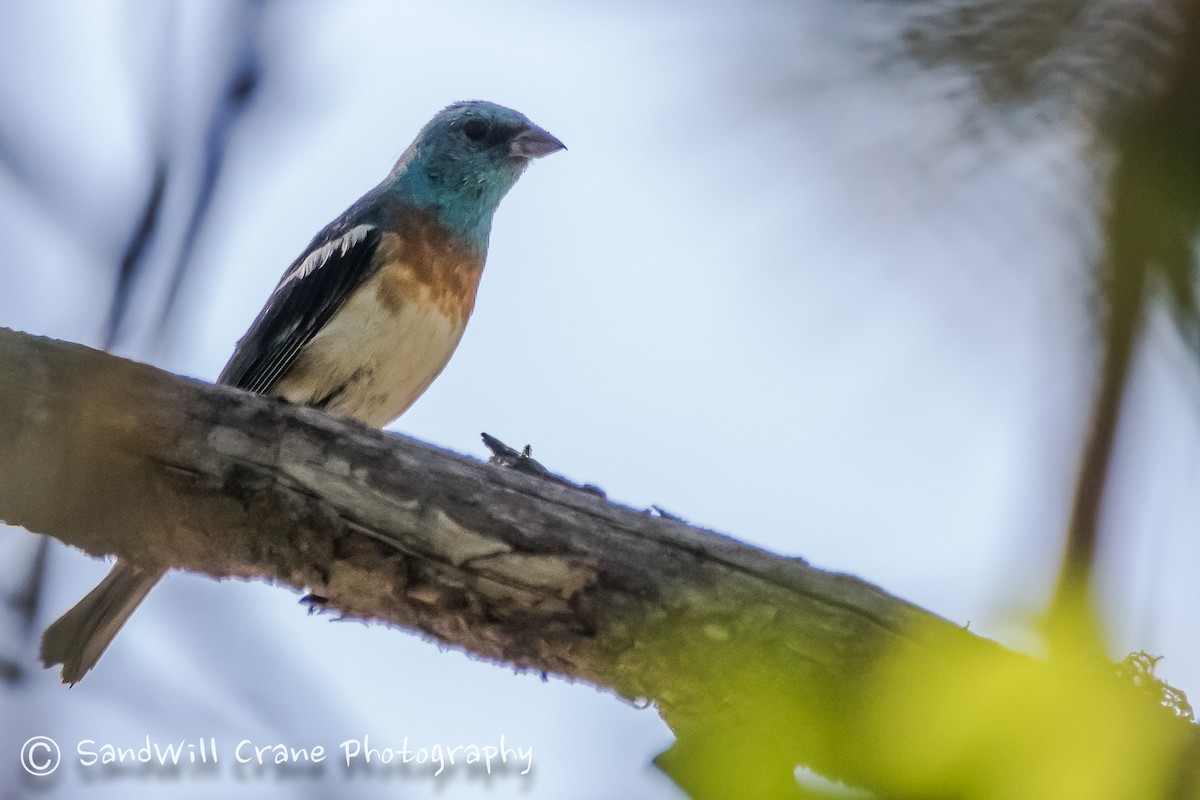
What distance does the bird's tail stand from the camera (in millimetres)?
3537

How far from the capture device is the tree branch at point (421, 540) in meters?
2.56

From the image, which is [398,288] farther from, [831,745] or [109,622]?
[831,745]

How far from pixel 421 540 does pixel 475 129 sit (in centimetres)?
289

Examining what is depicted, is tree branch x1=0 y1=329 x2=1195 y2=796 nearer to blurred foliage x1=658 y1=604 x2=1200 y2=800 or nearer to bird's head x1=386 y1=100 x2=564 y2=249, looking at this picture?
blurred foliage x1=658 y1=604 x2=1200 y2=800

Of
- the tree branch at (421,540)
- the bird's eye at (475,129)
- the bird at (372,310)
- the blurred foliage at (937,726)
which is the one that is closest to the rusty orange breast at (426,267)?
the bird at (372,310)

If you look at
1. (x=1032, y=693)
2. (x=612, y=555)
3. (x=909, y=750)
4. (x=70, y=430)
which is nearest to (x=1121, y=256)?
(x=1032, y=693)

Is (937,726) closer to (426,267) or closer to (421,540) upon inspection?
(421,540)

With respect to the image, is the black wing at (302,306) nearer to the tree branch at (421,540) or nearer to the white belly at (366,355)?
the white belly at (366,355)

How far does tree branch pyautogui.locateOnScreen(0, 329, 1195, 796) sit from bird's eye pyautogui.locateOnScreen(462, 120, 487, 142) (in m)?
2.59

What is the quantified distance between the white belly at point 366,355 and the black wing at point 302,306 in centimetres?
5

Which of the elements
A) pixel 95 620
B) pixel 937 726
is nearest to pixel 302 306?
pixel 95 620

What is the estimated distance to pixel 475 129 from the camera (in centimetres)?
516

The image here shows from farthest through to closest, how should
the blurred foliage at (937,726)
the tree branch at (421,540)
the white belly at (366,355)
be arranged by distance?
the white belly at (366,355)
the tree branch at (421,540)
the blurred foliage at (937,726)

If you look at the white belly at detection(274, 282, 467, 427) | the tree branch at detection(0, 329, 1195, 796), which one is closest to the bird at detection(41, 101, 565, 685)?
the white belly at detection(274, 282, 467, 427)
